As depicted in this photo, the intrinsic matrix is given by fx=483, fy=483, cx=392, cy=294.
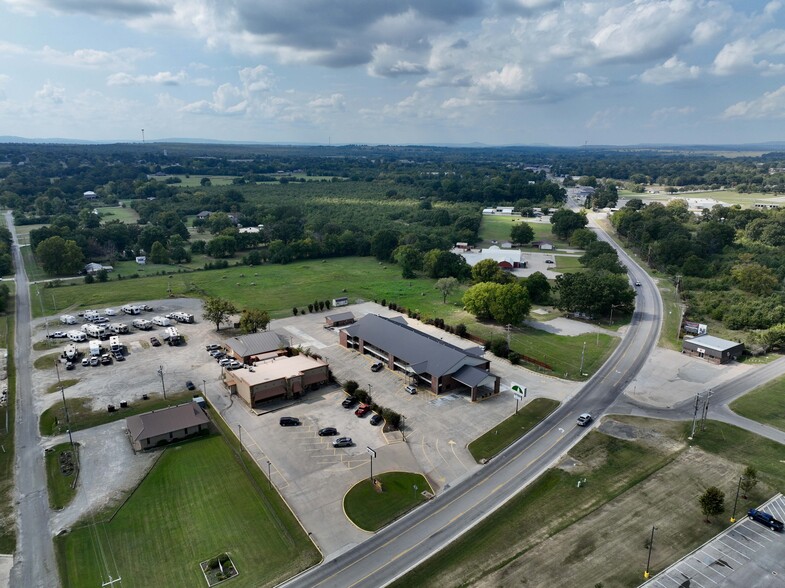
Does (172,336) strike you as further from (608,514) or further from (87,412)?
(608,514)

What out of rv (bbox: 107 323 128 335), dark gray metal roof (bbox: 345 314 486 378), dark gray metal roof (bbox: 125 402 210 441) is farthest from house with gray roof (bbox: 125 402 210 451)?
rv (bbox: 107 323 128 335)

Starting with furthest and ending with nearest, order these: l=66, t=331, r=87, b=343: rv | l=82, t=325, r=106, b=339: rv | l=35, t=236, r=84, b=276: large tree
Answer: l=35, t=236, r=84, b=276: large tree < l=82, t=325, r=106, b=339: rv < l=66, t=331, r=87, b=343: rv

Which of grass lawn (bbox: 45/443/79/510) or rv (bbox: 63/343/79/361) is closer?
grass lawn (bbox: 45/443/79/510)

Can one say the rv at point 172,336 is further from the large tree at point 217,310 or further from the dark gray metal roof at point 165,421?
the dark gray metal roof at point 165,421

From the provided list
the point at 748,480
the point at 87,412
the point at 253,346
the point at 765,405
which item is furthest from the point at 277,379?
the point at 765,405

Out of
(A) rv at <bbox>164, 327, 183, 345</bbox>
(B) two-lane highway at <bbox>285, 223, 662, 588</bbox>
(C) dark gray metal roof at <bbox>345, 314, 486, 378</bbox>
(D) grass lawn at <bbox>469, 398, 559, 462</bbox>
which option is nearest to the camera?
(B) two-lane highway at <bbox>285, 223, 662, 588</bbox>

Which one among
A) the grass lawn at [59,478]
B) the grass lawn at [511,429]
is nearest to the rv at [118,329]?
the grass lawn at [59,478]

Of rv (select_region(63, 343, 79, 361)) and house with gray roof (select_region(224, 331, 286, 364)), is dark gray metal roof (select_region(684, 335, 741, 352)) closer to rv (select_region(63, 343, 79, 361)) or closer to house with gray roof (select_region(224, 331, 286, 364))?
house with gray roof (select_region(224, 331, 286, 364))
